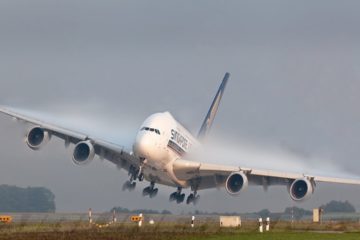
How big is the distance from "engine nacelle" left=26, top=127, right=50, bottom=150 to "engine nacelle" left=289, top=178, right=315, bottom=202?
18779 mm

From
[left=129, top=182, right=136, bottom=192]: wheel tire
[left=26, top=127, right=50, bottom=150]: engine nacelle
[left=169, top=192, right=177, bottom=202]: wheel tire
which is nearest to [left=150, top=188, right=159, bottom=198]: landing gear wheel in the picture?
[left=169, top=192, right=177, bottom=202]: wheel tire

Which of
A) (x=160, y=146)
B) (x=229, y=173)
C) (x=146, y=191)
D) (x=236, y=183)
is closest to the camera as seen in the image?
(x=160, y=146)

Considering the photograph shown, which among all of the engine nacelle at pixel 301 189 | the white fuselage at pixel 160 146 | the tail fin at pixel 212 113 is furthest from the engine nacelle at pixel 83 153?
the tail fin at pixel 212 113

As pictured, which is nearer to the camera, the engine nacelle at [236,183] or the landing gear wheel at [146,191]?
the engine nacelle at [236,183]

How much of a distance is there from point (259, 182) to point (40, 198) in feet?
102

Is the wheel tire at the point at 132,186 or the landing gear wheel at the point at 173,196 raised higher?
the landing gear wheel at the point at 173,196

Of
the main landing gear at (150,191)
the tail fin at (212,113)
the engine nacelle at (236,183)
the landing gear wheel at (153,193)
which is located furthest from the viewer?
the tail fin at (212,113)

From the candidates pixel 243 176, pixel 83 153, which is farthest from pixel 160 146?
pixel 243 176

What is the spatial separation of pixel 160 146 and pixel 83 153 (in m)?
6.33

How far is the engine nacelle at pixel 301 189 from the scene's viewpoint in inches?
2557

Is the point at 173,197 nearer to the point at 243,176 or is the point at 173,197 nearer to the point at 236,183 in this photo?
the point at 236,183

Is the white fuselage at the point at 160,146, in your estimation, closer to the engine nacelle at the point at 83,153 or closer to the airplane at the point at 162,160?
the airplane at the point at 162,160

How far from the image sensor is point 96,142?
2643 inches

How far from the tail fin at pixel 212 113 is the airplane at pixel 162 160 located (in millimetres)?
9939
